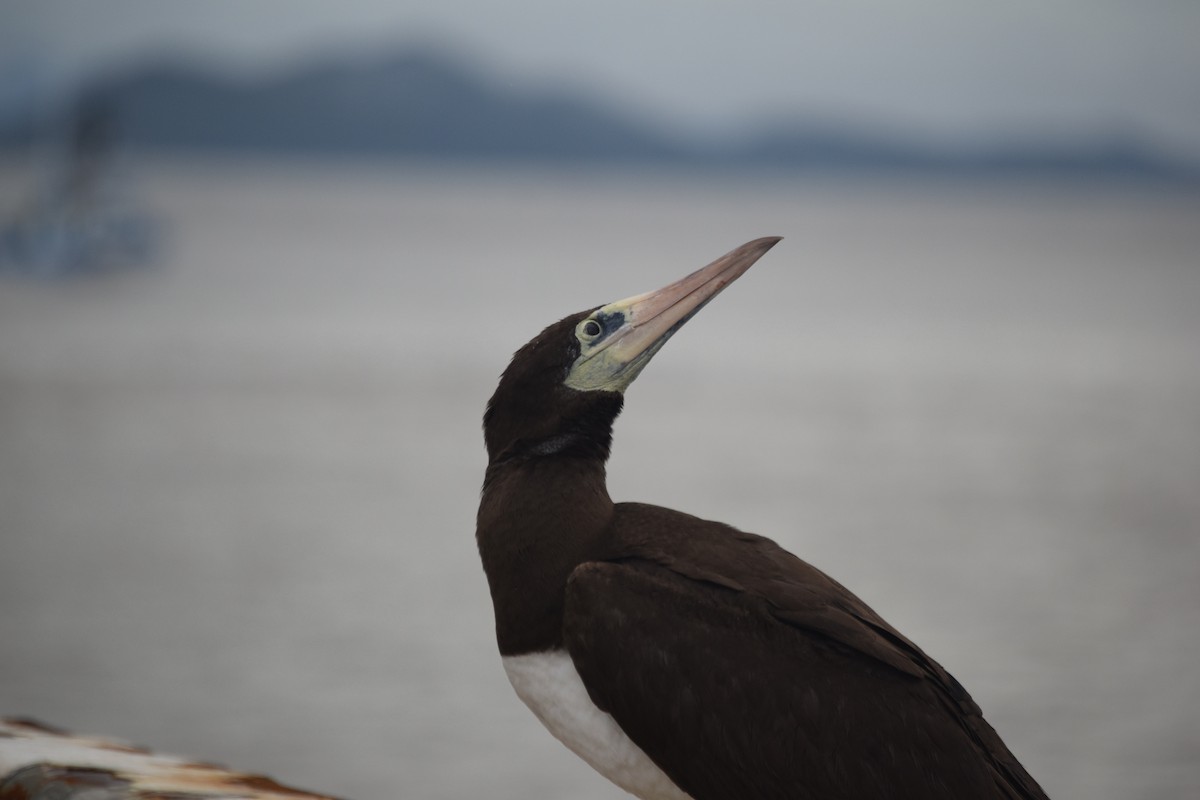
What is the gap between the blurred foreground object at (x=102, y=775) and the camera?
3299 millimetres

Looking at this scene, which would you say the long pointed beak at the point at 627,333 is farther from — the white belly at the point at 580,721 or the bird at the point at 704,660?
the white belly at the point at 580,721

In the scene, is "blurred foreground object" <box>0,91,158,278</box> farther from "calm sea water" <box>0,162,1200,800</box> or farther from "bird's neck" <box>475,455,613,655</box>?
"bird's neck" <box>475,455,613,655</box>

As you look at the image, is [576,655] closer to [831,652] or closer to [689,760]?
[689,760]

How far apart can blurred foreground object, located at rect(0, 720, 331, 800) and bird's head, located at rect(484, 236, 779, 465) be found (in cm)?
99

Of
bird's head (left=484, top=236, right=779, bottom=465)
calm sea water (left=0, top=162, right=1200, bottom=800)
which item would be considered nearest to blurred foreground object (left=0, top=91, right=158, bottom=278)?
calm sea water (left=0, top=162, right=1200, bottom=800)

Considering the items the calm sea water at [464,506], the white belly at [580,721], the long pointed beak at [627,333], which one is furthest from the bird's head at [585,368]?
the calm sea water at [464,506]

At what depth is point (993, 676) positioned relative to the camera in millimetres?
12906

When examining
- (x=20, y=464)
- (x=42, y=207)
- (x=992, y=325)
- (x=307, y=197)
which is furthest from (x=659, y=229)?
(x=20, y=464)

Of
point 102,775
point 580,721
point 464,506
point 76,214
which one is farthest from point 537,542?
point 76,214

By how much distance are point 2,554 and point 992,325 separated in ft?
126

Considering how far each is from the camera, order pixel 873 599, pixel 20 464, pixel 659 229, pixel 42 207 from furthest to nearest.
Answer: pixel 659 229 → pixel 42 207 → pixel 20 464 → pixel 873 599

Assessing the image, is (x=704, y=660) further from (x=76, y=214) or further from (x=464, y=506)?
(x=76, y=214)

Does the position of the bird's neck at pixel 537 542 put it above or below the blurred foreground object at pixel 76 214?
below

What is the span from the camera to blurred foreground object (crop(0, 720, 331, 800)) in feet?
10.8
